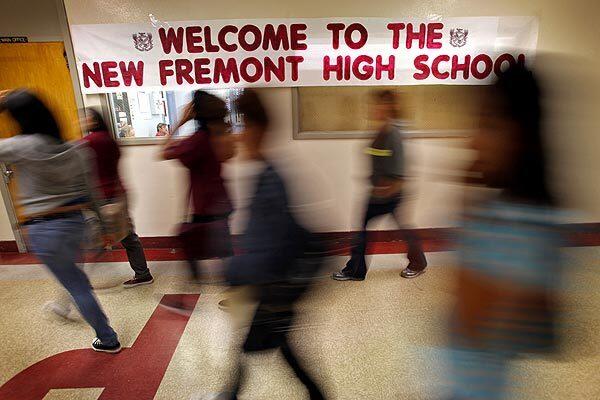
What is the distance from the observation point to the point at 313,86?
3395 mm

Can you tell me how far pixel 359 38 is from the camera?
3248mm

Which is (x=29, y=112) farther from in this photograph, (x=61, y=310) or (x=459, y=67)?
(x=459, y=67)

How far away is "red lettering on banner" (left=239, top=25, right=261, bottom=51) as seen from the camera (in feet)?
10.5

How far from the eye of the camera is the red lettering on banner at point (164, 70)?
3291mm

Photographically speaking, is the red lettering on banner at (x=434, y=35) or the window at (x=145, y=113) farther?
the window at (x=145, y=113)

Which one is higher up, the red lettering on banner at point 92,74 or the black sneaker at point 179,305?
the red lettering on banner at point 92,74

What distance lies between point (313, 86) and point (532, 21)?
79.0 inches

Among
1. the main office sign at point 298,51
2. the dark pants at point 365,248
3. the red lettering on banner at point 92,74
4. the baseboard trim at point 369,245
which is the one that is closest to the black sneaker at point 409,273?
the dark pants at point 365,248

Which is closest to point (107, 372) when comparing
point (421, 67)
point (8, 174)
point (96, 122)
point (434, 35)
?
point (96, 122)

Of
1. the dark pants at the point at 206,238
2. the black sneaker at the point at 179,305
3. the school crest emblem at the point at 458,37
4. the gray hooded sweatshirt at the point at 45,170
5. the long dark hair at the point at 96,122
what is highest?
the school crest emblem at the point at 458,37

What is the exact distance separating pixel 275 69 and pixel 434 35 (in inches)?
56.6

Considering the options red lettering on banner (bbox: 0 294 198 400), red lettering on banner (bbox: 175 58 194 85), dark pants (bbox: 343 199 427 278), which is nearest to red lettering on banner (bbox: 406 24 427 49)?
dark pants (bbox: 343 199 427 278)

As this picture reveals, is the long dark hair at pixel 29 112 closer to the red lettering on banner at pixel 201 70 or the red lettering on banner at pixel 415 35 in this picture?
the red lettering on banner at pixel 201 70

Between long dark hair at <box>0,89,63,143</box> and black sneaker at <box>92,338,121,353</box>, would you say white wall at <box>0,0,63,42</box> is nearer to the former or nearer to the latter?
long dark hair at <box>0,89,63,143</box>
